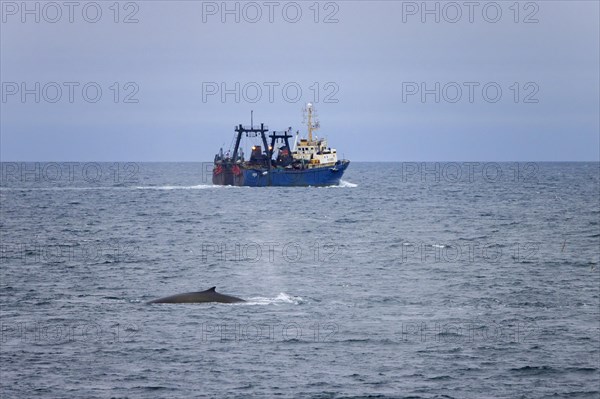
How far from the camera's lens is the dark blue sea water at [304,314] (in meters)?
30.3

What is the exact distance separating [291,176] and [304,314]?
398ft

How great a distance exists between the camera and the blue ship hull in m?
161

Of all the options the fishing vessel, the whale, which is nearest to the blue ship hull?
the fishing vessel

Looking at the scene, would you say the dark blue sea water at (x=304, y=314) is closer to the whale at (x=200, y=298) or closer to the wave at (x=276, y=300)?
the wave at (x=276, y=300)

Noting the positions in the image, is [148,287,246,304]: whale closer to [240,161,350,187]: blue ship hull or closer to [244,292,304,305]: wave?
[244,292,304,305]: wave

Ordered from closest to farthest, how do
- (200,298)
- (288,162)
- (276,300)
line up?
1. (200,298)
2. (276,300)
3. (288,162)

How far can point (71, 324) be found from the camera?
3788 centimetres

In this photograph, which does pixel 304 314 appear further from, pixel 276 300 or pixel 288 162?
pixel 288 162

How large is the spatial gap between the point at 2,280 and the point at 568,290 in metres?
27.1

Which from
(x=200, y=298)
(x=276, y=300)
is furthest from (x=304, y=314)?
(x=200, y=298)

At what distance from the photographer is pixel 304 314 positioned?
40.3m

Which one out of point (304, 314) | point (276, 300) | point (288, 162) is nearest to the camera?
point (304, 314)

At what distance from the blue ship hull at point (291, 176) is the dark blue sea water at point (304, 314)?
71.3m

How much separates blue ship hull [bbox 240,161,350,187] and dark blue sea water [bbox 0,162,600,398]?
71345mm
